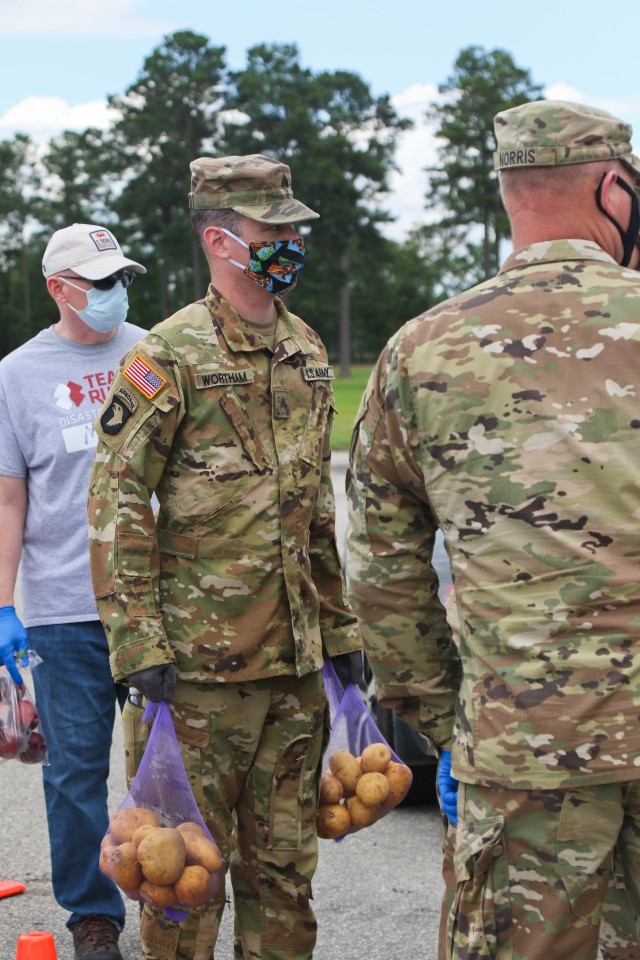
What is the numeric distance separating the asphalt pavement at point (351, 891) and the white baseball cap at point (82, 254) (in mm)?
2230

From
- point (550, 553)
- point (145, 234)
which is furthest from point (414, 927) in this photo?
point (145, 234)

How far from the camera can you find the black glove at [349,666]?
371cm

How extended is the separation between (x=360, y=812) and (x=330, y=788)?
0.35ft

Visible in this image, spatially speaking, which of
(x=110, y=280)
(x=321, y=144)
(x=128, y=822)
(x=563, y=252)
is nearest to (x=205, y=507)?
(x=128, y=822)

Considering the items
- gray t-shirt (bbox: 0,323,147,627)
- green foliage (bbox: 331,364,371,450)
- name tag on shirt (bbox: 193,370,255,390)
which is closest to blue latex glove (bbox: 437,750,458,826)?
name tag on shirt (bbox: 193,370,255,390)

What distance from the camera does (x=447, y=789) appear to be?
2.71 metres

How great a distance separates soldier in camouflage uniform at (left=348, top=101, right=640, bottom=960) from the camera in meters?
2.32

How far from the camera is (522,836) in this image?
93.0 inches

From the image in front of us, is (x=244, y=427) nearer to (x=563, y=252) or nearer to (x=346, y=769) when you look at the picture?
(x=346, y=769)

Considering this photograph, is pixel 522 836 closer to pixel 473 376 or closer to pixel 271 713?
pixel 473 376

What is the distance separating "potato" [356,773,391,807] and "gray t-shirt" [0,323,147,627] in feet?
3.53

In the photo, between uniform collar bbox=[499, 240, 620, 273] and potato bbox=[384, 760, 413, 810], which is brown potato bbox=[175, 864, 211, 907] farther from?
uniform collar bbox=[499, 240, 620, 273]

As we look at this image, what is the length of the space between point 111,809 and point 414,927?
5.67ft

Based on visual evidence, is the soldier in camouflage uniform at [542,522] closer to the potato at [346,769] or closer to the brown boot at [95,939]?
the potato at [346,769]
